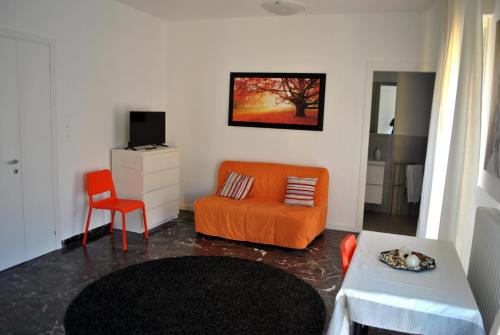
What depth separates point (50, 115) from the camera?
4.36 meters

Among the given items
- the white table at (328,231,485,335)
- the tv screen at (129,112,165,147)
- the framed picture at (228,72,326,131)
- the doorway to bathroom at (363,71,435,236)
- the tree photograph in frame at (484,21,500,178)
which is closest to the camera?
the white table at (328,231,485,335)

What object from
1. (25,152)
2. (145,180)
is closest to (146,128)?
(145,180)

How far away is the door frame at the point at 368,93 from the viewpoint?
515 centimetres

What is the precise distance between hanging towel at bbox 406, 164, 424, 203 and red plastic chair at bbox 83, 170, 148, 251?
3.89m

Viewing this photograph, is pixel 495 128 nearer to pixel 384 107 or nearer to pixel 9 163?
pixel 384 107

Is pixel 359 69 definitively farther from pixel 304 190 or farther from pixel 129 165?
pixel 129 165

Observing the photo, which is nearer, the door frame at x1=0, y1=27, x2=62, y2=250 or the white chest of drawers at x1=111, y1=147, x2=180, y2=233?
the door frame at x1=0, y1=27, x2=62, y2=250

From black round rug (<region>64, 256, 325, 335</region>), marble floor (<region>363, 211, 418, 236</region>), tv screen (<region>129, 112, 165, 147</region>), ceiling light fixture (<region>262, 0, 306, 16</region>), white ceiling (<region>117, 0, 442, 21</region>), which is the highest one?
white ceiling (<region>117, 0, 442, 21</region>)

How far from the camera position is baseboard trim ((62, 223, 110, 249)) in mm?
4695

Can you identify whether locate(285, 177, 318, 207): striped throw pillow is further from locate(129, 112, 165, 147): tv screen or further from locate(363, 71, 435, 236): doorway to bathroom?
locate(129, 112, 165, 147): tv screen

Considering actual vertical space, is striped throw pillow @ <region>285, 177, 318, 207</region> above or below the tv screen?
below

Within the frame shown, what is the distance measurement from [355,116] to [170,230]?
275cm

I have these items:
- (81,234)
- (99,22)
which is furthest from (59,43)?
(81,234)

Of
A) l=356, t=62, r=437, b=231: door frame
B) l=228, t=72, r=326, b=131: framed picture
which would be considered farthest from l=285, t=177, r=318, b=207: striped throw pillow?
l=228, t=72, r=326, b=131: framed picture
